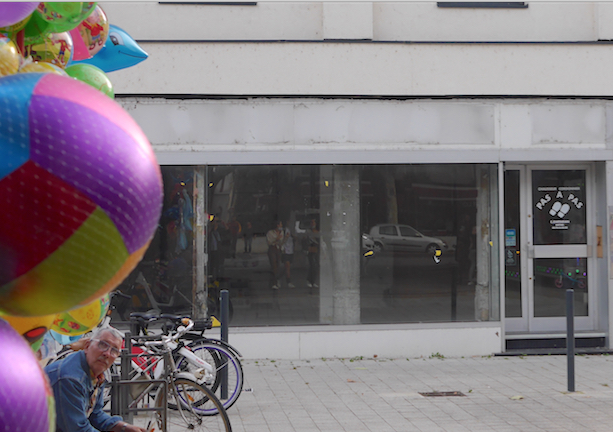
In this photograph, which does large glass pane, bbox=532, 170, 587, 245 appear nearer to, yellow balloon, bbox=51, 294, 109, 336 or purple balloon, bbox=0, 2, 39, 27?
yellow balloon, bbox=51, 294, 109, 336

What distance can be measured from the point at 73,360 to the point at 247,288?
6847 millimetres

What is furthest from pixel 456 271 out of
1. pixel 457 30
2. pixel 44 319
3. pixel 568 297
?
pixel 44 319

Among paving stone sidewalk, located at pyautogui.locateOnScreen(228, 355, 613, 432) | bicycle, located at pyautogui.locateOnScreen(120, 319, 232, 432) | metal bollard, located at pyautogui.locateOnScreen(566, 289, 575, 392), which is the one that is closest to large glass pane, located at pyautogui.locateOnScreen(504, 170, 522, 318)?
paving stone sidewalk, located at pyautogui.locateOnScreen(228, 355, 613, 432)

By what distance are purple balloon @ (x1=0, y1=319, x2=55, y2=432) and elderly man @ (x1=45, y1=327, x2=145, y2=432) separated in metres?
1.97

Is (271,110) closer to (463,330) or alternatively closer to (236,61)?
(236,61)

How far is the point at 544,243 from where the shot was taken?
11.1 metres

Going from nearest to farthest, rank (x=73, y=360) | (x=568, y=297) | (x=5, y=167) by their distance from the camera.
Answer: (x=5, y=167)
(x=73, y=360)
(x=568, y=297)

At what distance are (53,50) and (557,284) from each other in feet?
32.1

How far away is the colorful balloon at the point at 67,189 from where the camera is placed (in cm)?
146

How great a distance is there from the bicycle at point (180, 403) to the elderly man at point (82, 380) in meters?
1.38

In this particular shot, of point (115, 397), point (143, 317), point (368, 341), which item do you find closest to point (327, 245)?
point (368, 341)

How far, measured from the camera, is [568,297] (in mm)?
7945

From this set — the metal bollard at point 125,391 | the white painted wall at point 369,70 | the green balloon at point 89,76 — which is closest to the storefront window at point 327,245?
the white painted wall at point 369,70

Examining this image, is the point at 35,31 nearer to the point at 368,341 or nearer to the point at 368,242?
the point at 368,242
